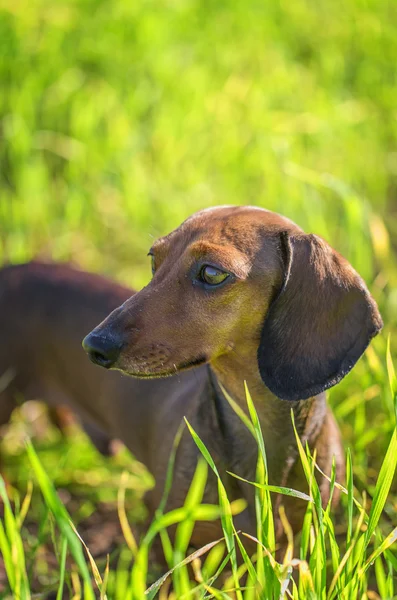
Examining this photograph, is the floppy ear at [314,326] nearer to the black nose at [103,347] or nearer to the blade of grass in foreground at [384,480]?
the blade of grass in foreground at [384,480]

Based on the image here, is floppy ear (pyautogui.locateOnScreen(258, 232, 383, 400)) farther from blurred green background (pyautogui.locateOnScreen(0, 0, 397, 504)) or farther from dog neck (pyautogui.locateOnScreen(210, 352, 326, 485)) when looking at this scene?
blurred green background (pyautogui.locateOnScreen(0, 0, 397, 504))

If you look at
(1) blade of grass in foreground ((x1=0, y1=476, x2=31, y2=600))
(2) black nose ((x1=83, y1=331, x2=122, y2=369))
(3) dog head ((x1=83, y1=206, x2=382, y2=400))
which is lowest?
(1) blade of grass in foreground ((x1=0, y1=476, x2=31, y2=600))

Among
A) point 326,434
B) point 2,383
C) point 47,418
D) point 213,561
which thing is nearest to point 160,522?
point 213,561

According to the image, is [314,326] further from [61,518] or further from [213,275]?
[61,518]

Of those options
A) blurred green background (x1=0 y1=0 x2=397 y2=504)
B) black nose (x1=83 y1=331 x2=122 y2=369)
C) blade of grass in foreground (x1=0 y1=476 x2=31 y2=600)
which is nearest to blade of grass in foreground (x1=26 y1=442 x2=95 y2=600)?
blade of grass in foreground (x1=0 y1=476 x2=31 y2=600)

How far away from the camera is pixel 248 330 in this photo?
231 centimetres

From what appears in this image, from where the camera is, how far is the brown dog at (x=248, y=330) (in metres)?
2.21

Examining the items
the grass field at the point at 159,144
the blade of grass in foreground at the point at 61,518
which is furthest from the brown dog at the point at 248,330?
the grass field at the point at 159,144

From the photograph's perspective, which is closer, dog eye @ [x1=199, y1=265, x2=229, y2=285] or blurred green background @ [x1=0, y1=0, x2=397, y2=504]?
dog eye @ [x1=199, y1=265, x2=229, y2=285]

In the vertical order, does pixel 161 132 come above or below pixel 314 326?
above

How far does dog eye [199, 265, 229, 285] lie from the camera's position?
2.24m

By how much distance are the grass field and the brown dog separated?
2.79 ft

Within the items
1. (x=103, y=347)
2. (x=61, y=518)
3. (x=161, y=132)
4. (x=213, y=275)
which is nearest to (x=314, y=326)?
(x=213, y=275)

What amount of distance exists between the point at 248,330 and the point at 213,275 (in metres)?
0.19
